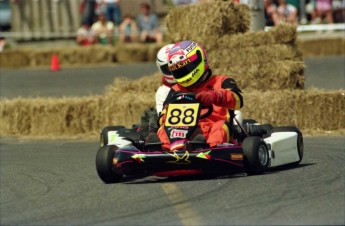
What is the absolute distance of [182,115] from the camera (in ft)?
31.1

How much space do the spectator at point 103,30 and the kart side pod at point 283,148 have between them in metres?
15.3

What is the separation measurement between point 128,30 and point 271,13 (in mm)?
3502

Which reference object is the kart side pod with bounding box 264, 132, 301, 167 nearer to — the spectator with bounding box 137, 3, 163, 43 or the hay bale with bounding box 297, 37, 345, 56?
the hay bale with bounding box 297, 37, 345, 56

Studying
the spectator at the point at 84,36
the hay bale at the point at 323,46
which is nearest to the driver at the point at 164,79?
the hay bale at the point at 323,46

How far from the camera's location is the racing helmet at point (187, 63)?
9.76m

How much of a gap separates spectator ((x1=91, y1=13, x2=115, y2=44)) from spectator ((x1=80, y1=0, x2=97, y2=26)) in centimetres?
20

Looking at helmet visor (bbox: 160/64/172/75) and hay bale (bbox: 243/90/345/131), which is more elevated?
helmet visor (bbox: 160/64/172/75)

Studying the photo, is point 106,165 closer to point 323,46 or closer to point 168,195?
point 168,195

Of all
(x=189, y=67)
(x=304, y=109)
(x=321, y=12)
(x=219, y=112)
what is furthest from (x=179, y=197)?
(x=321, y=12)

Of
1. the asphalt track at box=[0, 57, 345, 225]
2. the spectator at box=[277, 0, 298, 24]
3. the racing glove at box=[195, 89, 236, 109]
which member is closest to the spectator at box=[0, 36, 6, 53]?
the spectator at box=[277, 0, 298, 24]

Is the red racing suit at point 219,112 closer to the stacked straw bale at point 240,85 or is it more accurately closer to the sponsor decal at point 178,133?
the sponsor decal at point 178,133

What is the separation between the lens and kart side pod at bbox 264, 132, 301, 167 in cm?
977

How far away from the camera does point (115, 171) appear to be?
30.8ft

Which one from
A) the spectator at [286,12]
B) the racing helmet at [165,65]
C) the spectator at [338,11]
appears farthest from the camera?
the spectator at [338,11]
